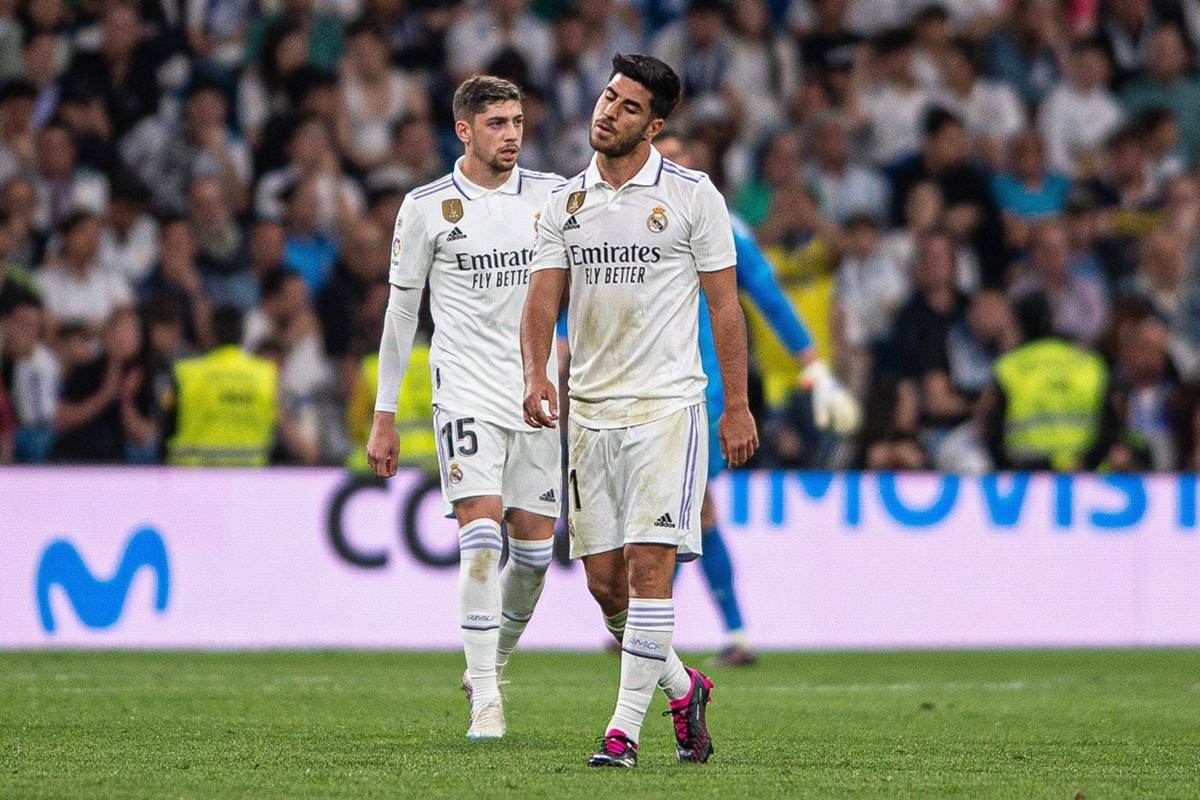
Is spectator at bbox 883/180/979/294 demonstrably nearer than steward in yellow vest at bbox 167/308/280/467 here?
No

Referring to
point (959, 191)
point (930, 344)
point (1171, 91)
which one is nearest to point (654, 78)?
point (930, 344)

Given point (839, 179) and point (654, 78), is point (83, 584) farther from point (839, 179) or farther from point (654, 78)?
point (839, 179)

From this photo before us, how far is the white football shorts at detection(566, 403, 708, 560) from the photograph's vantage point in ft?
20.0

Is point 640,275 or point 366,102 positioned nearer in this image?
Answer: point 640,275

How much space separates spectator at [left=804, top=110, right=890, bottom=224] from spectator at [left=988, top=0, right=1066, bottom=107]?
1899 millimetres

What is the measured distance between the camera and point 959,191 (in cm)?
1490

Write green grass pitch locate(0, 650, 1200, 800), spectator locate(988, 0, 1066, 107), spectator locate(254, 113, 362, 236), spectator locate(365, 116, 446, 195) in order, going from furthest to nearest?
spectator locate(988, 0, 1066, 107)
spectator locate(365, 116, 446, 195)
spectator locate(254, 113, 362, 236)
green grass pitch locate(0, 650, 1200, 800)

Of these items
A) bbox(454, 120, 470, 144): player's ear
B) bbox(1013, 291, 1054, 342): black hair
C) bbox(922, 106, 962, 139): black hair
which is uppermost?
bbox(922, 106, 962, 139): black hair

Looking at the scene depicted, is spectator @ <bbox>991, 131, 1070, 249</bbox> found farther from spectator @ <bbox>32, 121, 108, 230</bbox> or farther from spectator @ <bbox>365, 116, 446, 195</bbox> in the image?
spectator @ <bbox>32, 121, 108, 230</bbox>

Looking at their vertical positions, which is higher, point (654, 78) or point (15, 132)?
point (15, 132)

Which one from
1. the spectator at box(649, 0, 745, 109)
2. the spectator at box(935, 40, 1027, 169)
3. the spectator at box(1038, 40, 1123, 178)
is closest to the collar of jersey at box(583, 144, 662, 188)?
the spectator at box(649, 0, 745, 109)

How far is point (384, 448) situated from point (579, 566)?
485cm

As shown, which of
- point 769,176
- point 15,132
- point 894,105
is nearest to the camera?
point 15,132

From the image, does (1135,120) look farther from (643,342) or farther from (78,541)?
(643,342)
